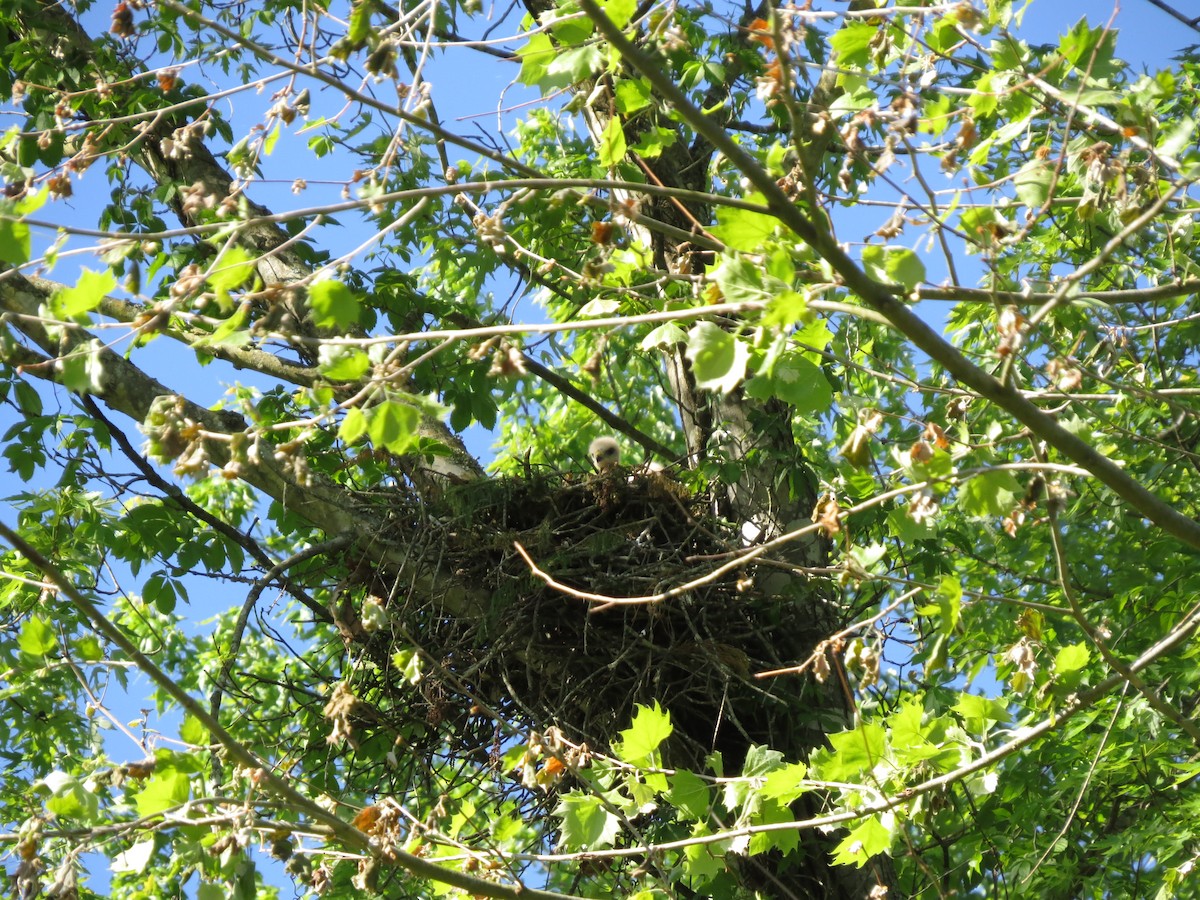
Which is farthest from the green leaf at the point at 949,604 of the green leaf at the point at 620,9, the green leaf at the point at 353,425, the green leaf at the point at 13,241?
the green leaf at the point at 13,241

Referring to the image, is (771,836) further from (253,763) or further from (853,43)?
(853,43)

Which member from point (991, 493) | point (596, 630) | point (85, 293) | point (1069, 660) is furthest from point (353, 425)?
point (596, 630)

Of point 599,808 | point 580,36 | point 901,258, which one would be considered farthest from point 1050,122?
point 599,808

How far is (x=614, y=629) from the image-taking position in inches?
169

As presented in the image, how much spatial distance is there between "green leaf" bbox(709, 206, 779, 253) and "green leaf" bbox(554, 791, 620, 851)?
4.77 feet

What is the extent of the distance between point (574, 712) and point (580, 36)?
2.55m

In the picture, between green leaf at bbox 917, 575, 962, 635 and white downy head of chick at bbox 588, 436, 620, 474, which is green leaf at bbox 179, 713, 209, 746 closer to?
green leaf at bbox 917, 575, 962, 635

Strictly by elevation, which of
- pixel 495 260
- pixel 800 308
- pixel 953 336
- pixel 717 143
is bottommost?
pixel 800 308

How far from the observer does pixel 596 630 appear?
4203 millimetres

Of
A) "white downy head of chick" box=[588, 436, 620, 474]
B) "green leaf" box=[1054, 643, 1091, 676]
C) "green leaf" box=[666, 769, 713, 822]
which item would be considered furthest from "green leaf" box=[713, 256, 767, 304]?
"white downy head of chick" box=[588, 436, 620, 474]

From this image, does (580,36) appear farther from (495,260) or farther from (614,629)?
(495,260)

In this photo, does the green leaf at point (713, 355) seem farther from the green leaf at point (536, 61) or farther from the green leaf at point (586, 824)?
the green leaf at point (586, 824)

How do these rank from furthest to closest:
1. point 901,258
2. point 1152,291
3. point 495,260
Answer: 1. point 495,260
2. point 1152,291
3. point 901,258

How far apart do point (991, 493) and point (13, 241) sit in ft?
6.36
